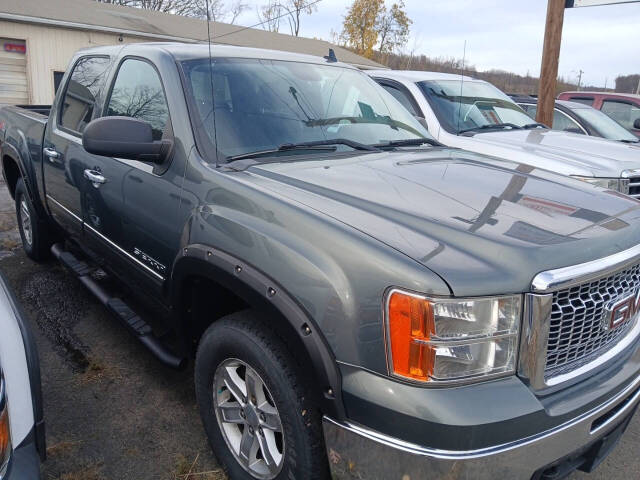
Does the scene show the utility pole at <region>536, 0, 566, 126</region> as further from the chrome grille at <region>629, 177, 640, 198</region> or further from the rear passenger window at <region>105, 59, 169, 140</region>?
the rear passenger window at <region>105, 59, 169, 140</region>

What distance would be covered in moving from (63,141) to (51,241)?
1.40 meters

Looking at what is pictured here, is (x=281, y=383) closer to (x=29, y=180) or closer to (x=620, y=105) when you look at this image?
(x=29, y=180)

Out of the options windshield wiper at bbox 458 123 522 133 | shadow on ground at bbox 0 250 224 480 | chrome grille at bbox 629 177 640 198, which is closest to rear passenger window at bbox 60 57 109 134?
shadow on ground at bbox 0 250 224 480

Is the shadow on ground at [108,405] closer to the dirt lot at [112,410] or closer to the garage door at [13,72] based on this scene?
the dirt lot at [112,410]

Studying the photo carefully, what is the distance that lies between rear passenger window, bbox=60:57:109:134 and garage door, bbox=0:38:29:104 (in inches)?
544

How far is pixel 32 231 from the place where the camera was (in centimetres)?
471

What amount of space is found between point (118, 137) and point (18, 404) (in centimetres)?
123

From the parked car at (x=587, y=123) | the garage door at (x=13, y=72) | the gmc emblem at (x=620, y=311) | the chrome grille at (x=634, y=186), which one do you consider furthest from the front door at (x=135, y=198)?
the garage door at (x=13, y=72)

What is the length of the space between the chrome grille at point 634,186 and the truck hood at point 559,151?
0.37 ft

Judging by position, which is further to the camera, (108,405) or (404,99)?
(404,99)

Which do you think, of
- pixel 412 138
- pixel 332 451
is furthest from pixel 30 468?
pixel 412 138

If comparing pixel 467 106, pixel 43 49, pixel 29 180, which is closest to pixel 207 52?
pixel 29 180

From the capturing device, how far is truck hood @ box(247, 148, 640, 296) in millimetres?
1616

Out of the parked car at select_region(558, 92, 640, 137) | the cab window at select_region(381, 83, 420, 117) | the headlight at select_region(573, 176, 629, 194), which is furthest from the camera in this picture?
the parked car at select_region(558, 92, 640, 137)
